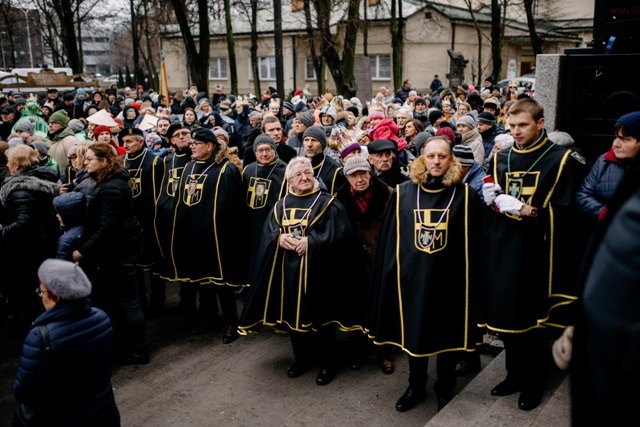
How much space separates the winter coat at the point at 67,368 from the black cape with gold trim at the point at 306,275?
1902 mm

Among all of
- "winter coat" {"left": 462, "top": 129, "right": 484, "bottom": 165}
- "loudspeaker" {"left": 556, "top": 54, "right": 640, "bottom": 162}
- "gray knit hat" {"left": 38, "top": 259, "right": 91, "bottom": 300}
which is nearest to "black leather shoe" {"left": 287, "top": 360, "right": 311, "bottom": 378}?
"gray knit hat" {"left": 38, "top": 259, "right": 91, "bottom": 300}

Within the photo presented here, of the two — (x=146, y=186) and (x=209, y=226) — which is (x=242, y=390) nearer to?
(x=209, y=226)

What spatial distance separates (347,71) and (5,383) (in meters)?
17.4

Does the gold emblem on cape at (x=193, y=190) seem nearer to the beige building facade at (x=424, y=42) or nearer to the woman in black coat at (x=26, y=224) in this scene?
the woman in black coat at (x=26, y=224)

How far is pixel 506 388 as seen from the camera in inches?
183

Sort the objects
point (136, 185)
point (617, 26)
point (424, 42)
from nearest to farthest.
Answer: point (617, 26) < point (136, 185) < point (424, 42)

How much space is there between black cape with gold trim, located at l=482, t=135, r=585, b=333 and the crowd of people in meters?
0.01

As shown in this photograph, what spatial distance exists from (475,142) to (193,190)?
3541mm

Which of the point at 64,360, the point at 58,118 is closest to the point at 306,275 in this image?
the point at 64,360

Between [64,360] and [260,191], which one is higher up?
[260,191]

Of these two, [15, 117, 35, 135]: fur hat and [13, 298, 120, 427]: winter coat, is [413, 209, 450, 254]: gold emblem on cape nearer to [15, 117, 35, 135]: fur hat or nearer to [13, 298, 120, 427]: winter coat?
[13, 298, 120, 427]: winter coat

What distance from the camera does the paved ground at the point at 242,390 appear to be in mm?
4883

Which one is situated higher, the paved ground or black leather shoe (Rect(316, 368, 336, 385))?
black leather shoe (Rect(316, 368, 336, 385))

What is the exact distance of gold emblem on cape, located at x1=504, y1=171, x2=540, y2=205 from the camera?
448 centimetres
